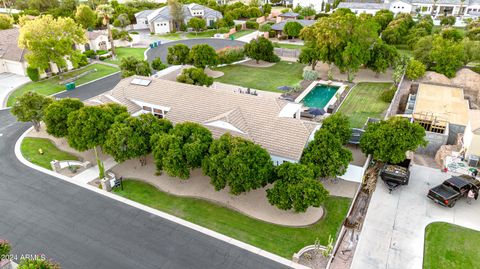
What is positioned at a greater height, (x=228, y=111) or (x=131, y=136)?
(x=228, y=111)

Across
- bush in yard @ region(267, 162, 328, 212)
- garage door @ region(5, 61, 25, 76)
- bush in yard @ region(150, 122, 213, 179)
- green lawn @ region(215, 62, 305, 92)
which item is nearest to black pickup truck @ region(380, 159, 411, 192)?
bush in yard @ region(267, 162, 328, 212)

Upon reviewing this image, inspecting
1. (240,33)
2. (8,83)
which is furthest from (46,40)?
(240,33)

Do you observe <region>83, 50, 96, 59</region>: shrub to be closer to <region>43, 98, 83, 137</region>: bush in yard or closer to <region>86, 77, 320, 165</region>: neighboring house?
<region>86, 77, 320, 165</region>: neighboring house

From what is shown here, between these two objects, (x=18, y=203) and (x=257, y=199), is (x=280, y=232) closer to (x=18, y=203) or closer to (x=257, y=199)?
(x=257, y=199)

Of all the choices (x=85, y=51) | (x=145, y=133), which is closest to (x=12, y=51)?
(x=85, y=51)

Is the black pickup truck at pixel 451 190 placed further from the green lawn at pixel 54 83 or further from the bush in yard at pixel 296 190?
the green lawn at pixel 54 83

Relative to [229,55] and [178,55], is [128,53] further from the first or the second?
[229,55]

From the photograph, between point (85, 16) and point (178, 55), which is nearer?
point (178, 55)
